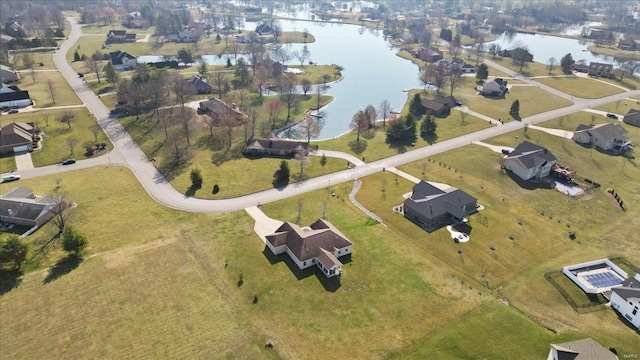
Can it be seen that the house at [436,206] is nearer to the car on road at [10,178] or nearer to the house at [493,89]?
the car on road at [10,178]

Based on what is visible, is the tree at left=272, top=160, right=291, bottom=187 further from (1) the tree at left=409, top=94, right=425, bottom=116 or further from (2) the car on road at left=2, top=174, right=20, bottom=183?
(1) the tree at left=409, top=94, right=425, bottom=116

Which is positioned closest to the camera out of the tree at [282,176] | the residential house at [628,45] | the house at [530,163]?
the tree at [282,176]

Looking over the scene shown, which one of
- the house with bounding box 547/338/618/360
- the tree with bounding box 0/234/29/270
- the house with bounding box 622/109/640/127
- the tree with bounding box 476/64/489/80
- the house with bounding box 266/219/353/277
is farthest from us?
the tree with bounding box 476/64/489/80

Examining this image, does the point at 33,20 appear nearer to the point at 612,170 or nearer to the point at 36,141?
the point at 36,141

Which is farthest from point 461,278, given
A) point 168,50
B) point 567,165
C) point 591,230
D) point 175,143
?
point 168,50

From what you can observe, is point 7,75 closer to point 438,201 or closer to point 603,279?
point 438,201

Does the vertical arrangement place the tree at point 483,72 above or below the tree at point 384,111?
above

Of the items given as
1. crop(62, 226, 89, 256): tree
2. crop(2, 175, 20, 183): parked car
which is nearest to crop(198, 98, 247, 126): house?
crop(2, 175, 20, 183): parked car

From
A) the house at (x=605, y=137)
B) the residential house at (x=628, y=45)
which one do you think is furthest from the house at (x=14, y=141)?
the residential house at (x=628, y=45)

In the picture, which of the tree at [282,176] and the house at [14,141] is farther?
the house at [14,141]
